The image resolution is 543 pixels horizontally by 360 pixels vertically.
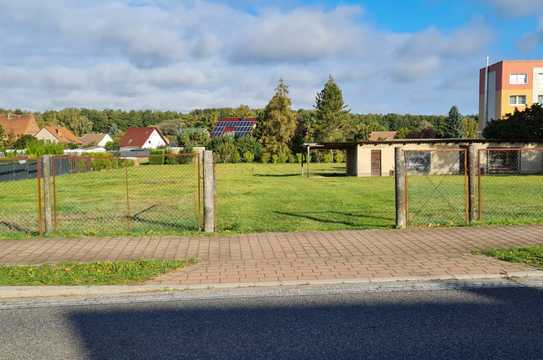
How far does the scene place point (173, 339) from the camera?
4.48 m

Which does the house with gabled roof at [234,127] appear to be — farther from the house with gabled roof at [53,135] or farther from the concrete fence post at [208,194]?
the concrete fence post at [208,194]

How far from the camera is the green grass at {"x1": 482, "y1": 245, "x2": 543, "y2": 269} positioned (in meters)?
7.17

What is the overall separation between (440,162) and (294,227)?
3027 centimetres

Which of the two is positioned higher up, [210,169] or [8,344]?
[210,169]

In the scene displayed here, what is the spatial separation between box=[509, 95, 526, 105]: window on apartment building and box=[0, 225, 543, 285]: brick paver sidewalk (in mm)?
60914

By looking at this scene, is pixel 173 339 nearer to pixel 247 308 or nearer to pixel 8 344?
pixel 247 308

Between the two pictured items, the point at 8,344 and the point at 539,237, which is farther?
the point at 539,237

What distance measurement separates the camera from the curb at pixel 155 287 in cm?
592

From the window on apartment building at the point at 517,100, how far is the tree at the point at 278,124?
28.9m

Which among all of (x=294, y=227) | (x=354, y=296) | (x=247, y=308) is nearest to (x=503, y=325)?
(x=354, y=296)

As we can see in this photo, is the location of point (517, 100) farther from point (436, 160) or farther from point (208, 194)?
point (208, 194)

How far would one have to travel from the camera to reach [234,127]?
96312mm

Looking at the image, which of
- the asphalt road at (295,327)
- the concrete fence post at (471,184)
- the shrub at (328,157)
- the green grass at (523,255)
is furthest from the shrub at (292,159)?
the asphalt road at (295,327)

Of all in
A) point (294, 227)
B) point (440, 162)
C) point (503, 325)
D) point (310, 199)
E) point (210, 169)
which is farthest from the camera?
point (440, 162)
